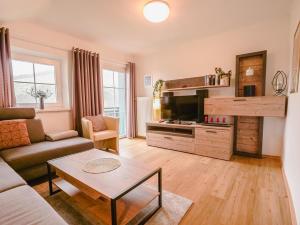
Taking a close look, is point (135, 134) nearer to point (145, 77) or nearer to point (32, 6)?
point (145, 77)

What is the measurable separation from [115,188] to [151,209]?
55 cm

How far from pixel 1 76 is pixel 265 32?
13.5 ft

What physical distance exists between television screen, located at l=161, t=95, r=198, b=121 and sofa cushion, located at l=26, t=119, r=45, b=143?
236 centimetres

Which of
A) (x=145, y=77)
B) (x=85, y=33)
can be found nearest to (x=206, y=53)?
(x=145, y=77)

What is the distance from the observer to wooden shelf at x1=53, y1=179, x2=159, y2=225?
1.23 m

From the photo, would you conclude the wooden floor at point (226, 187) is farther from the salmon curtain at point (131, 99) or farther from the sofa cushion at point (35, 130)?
the salmon curtain at point (131, 99)

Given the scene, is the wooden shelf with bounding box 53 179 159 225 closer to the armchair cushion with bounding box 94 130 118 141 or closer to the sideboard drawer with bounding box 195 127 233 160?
the armchair cushion with bounding box 94 130 118 141

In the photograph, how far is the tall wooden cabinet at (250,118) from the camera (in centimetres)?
272

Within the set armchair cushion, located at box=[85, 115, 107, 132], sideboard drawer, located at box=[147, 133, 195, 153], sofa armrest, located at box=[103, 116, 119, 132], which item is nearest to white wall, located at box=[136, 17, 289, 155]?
sideboard drawer, located at box=[147, 133, 195, 153]

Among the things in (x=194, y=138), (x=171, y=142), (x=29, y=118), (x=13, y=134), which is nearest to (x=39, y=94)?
(x=29, y=118)

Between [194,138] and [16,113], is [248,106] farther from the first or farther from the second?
[16,113]

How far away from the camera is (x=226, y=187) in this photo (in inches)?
74.1

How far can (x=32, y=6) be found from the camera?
214cm

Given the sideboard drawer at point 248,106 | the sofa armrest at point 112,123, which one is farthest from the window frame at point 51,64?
the sideboard drawer at point 248,106
